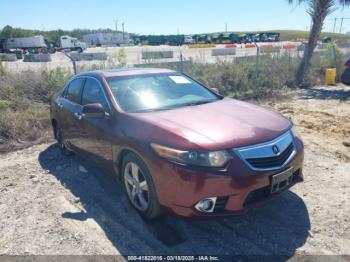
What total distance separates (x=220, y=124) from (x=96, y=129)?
5.50ft

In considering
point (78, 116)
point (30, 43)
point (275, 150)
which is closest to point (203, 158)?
point (275, 150)

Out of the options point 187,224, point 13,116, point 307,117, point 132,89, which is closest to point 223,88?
point 307,117

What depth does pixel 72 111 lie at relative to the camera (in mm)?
4992

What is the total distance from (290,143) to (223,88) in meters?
7.73

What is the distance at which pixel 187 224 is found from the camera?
3.54m

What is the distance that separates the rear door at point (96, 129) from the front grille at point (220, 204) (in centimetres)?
152

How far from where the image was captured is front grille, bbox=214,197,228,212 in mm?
2984

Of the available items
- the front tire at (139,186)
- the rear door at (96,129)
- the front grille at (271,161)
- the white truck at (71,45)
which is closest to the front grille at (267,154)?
the front grille at (271,161)

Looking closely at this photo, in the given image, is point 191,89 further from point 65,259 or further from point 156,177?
point 65,259

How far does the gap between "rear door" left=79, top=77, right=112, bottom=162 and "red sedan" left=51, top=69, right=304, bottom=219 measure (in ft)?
0.04

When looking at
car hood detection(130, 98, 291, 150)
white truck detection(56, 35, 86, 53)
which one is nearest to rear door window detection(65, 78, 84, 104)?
car hood detection(130, 98, 291, 150)

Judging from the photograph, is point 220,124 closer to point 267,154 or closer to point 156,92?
point 267,154

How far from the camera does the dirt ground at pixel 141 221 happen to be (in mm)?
3170

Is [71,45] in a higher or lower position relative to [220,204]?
higher
